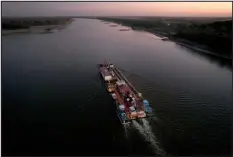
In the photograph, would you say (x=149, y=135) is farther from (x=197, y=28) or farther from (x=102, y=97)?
(x=197, y=28)

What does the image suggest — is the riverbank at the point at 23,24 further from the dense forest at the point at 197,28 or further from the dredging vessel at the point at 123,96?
the dredging vessel at the point at 123,96

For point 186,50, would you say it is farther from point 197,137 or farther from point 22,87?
point 22,87

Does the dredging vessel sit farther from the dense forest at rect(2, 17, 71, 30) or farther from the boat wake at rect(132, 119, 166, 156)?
the dense forest at rect(2, 17, 71, 30)

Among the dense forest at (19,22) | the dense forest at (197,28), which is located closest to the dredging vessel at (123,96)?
the dense forest at (197,28)

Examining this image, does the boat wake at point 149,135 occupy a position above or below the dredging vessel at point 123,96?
below

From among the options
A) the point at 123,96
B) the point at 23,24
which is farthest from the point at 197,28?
the point at 23,24

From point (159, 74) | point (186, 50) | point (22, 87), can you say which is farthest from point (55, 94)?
point (186, 50)
